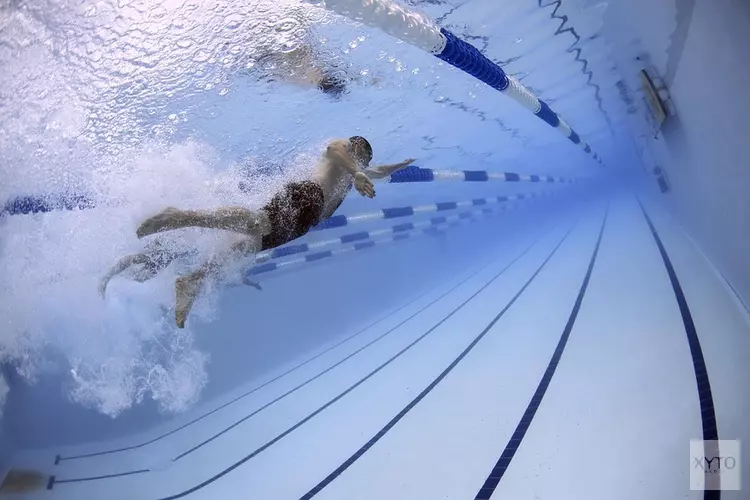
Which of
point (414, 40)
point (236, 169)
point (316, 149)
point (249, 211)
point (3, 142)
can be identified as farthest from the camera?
point (316, 149)

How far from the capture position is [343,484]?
3.05 m

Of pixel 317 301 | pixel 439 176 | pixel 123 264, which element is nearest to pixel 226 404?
pixel 317 301

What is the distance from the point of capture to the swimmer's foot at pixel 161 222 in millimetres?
2305

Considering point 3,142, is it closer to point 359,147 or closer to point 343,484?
point 359,147

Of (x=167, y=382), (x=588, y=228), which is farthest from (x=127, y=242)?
(x=588, y=228)

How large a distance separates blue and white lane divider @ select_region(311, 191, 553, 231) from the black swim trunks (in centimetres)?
165

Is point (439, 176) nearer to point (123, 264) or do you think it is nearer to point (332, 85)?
point (332, 85)

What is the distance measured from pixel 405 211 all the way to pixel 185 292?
4.50 meters

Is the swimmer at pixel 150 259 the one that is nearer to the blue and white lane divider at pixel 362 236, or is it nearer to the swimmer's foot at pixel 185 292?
the swimmer's foot at pixel 185 292

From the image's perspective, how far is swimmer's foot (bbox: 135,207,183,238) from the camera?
230 cm

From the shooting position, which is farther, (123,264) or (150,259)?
(150,259)

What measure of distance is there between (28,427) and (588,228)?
9.23m

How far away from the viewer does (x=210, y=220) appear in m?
2.47
